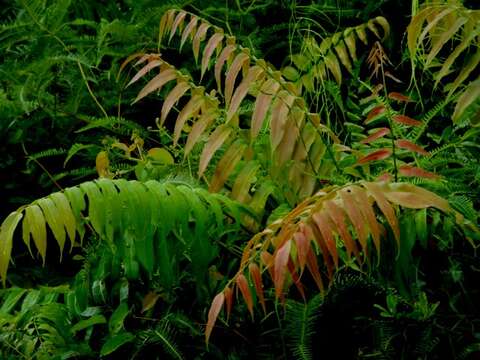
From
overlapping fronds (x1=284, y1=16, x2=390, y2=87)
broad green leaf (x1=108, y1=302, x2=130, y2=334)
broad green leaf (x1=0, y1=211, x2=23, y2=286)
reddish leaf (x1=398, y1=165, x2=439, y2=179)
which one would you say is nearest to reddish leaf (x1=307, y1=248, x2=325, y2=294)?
reddish leaf (x1=398, y1=165, x2=439, y2=179)

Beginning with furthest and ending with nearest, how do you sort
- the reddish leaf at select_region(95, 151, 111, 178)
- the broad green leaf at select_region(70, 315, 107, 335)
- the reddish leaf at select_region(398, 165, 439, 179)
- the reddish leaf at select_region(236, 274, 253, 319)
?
the reddish leaf at select_region(95, 151, 111, 178)
the broad green leaf at select_region(70, 315, 107, 335)
the reddish leaf at select_region(398, 165, 439, 179)
the reddish leaf at select_region(236, 274, 253, 319)

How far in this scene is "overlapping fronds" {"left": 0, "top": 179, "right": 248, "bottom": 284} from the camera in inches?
55.6

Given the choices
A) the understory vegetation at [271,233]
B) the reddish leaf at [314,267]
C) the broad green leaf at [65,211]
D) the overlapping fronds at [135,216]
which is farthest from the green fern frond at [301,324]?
the broad green leaf at [65,211]

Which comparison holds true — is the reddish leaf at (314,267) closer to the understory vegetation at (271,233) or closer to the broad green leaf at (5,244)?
the understory vegetation at (271,233)

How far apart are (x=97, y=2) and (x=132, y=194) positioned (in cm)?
171

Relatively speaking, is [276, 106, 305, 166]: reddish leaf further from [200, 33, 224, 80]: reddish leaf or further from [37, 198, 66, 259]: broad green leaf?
[37, 198, 66, 259]: broad green leaf

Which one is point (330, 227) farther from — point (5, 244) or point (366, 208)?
point (5, 244)

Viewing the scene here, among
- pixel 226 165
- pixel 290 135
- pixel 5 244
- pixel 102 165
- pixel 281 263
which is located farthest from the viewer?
pixel 102 165

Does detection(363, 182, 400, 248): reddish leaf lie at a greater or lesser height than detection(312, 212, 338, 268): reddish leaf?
greater

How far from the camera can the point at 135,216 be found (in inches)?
59.8

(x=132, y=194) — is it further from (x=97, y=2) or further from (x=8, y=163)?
(x=97, y=2)

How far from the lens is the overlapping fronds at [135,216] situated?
A: 1413 millimetres

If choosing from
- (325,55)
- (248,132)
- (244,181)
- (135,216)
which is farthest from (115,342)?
(325,55)

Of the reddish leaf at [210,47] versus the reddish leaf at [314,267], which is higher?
the reddish leaf at [210,47]
